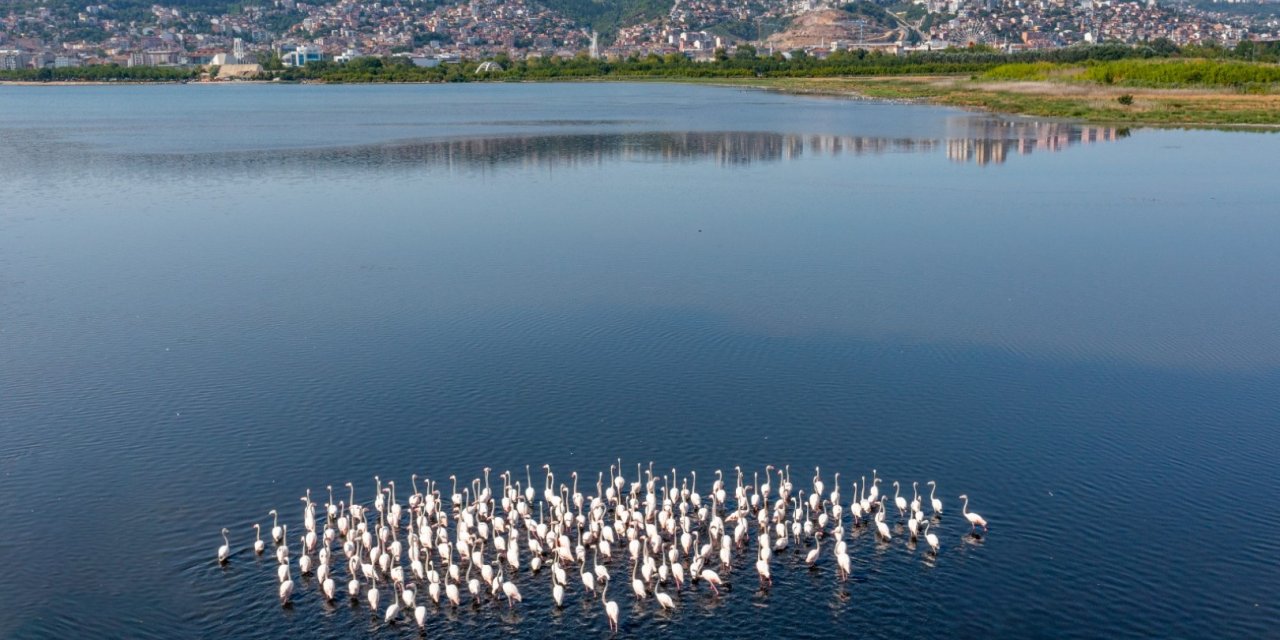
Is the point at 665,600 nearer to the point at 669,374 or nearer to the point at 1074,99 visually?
the point at 669,374

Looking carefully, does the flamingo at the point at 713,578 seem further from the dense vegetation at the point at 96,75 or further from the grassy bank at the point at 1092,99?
the dense vegetation at the point at 96,75

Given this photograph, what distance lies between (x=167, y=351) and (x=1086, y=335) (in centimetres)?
2135

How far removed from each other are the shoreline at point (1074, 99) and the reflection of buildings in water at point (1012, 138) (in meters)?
5.46

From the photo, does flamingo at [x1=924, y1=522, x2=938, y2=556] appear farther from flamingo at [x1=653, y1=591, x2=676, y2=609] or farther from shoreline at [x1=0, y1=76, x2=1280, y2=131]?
shoreline at [x1=0, y1=76, x2=1280, y2=131]

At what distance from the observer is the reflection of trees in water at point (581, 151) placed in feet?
210

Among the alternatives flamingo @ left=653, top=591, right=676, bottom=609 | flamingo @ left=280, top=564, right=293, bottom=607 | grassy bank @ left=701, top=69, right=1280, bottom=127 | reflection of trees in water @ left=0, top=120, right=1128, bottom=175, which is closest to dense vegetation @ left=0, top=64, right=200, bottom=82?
grassy bank @ left=701, top=69, right=1280, bottom=127

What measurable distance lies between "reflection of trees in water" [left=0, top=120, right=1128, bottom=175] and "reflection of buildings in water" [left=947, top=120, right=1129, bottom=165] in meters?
0.06

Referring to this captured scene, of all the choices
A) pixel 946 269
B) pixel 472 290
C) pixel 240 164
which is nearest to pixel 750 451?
pixel 472 290

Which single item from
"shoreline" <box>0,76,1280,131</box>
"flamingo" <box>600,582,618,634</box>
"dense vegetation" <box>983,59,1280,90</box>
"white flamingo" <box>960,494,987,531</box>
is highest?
"dense vegetation" <box>983,59,1280,90</box>

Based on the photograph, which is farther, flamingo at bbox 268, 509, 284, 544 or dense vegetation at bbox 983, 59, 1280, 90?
dense vegetation at bbox 983, 59, 1280, 90

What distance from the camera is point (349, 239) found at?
4222 cm

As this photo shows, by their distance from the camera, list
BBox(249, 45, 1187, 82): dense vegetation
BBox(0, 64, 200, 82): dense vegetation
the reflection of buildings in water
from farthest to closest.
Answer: BBox(0, 64, 200, 82): dense vegetation → BBox(249, 45, 1187, 82): dense vegetation → the reflection of buildings in water

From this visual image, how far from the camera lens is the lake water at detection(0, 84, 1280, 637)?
A: 18.2 metres

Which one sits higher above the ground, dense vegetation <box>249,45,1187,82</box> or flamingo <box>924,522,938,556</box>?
dense vegetation <box>249,45,1187,82</box>
